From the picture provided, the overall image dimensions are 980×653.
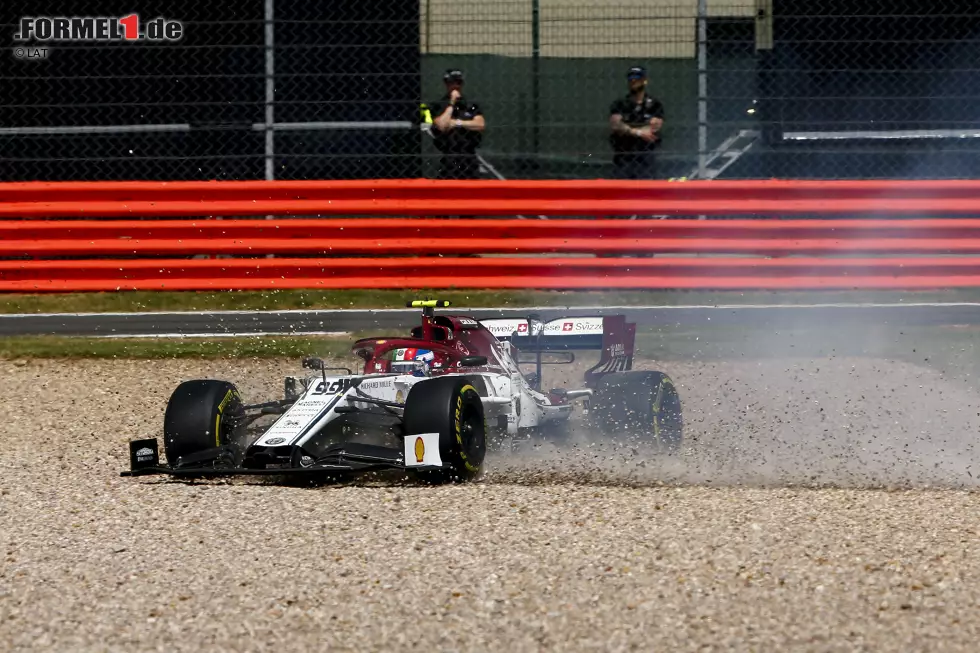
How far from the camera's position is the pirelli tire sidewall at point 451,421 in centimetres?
671

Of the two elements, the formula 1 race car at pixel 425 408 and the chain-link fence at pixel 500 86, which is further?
the chain-link fence at pixel 500 86

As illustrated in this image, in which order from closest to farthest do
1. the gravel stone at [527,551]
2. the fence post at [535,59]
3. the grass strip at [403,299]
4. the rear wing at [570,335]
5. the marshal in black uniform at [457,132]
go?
the gravel stone at [527,551] < the rear wing at [570,335] < the grass strip at [403,299] < the marshal in black uniform at [457,132] < the fence post at [535,59]

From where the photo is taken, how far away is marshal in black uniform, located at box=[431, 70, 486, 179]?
1233 centimetres

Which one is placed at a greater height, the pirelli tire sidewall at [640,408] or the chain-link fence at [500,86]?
the chain-link fence at [500,86]

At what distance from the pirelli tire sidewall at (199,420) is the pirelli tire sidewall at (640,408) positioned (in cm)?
214

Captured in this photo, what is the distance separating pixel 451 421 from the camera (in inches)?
265

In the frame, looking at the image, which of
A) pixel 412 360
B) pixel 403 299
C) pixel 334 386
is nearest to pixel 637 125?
pixel 403 299

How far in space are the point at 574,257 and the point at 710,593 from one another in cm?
742

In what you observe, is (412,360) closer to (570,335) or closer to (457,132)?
(570,335)

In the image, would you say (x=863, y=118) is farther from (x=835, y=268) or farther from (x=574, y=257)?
(x=574, y=257)

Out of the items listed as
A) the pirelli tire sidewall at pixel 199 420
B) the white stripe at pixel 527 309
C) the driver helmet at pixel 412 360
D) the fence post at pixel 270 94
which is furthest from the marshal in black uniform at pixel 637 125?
the pirelli tire sidewall at pixel 199 420

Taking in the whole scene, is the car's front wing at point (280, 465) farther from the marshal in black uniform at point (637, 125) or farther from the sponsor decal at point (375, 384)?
the marshal in black uniform at point (637, 125)

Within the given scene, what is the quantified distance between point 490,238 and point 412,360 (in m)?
4.27

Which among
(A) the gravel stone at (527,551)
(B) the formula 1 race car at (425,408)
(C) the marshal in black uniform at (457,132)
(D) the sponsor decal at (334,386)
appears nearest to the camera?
(A) the gravel stone at (527,551)
